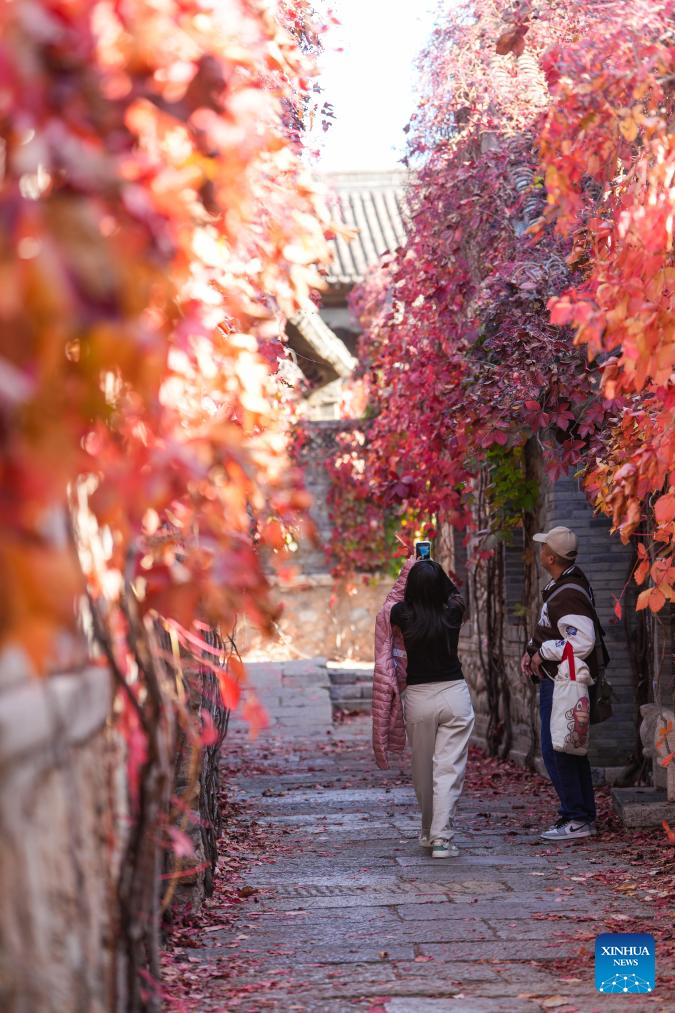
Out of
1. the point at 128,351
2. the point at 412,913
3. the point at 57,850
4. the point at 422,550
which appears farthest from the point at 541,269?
the point at 128,351

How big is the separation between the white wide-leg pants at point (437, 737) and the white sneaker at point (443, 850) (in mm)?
195

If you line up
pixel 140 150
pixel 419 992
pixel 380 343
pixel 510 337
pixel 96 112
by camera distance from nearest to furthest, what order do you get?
pixel 96 112 < pixel 140 150 < pixel 419 992 < pixel 510 337 < pixel 380 343

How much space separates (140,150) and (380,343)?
14.6m

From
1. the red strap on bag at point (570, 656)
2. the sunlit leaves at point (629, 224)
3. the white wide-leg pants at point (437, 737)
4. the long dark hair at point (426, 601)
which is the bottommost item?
the white wide-leg pants at point (437, 737)

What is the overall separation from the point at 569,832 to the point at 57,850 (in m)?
5.70

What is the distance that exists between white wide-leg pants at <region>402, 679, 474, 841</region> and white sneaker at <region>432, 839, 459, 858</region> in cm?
20

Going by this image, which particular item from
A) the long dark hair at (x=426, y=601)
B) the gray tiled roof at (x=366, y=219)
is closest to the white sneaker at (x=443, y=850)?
the long dark hair at (x=426, y=601)

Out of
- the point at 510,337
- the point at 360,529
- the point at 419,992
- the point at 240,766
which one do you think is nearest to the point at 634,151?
the point at 510,337

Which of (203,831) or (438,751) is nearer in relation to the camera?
(203,831)

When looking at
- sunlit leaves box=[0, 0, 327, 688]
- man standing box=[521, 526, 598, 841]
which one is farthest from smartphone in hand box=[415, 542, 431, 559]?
sunlit leaves box=[0, 0, 327, 688]

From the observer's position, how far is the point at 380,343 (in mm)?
16891

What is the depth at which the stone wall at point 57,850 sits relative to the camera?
2.00 m

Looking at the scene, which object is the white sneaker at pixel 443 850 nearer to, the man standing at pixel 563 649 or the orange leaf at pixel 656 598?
the man standing at pixel 563 649

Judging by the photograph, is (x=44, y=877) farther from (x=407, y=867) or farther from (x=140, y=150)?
(x=407, y=867)
